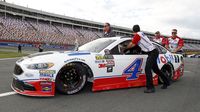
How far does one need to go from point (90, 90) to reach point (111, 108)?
143 cm

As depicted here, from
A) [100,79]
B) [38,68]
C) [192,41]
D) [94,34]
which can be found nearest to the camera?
[38,68]

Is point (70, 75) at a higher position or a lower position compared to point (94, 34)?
lower

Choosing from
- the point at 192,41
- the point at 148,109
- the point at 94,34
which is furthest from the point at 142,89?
the point at 192,41

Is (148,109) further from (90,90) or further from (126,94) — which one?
(90,90)

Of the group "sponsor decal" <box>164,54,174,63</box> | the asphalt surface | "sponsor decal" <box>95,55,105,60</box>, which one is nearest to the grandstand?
"sponsor decal" <box>164,54,174,63</box>

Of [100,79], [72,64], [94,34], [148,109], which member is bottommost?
[148,109]

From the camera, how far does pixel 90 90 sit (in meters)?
5.48

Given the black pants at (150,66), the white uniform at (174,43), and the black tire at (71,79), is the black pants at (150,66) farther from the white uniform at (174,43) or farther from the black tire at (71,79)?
the white uniform at (174,43)

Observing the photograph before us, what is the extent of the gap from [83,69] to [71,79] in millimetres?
338

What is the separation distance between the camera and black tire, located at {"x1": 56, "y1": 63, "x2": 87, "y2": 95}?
4789 millimetres

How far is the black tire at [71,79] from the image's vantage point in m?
4.79

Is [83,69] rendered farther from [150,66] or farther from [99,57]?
[150,66]

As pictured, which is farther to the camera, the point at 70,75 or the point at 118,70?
the point at 118,70

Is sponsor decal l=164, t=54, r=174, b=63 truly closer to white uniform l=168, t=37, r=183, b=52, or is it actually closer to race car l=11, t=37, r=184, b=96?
race car l=11, t=37, r=184, b=96
